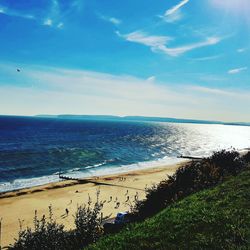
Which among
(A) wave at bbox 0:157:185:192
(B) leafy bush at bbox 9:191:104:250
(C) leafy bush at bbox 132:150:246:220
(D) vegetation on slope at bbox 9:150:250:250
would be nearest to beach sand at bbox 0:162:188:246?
(A) wave at bbox 0:157:185:192

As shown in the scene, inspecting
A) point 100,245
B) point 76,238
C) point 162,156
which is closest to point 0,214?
point 76,238

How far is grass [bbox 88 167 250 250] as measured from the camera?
360 inches

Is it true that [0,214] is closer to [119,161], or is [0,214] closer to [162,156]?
[119,161]

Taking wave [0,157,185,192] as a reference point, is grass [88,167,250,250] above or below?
above

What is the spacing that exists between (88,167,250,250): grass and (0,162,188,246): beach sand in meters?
13.0

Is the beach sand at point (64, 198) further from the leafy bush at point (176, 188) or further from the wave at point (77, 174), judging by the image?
the leafy bush at point (176, 188)

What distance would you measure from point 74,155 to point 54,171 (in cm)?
1761

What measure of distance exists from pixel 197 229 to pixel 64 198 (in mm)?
28432

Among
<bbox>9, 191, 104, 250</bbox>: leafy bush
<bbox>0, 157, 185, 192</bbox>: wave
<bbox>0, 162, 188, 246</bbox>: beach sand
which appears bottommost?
<bbox>0, 157, 185, 192</bbox>: wave

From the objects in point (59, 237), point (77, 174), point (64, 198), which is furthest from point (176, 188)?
point (77, 174)

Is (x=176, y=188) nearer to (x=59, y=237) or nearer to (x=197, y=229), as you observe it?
(x=197, y=229)

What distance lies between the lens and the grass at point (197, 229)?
30.0 ft

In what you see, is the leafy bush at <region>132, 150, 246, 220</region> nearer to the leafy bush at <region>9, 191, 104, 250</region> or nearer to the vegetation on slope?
the vegetation on slope

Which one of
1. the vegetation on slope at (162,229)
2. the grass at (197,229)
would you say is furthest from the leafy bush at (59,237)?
the grass at (197,229)
